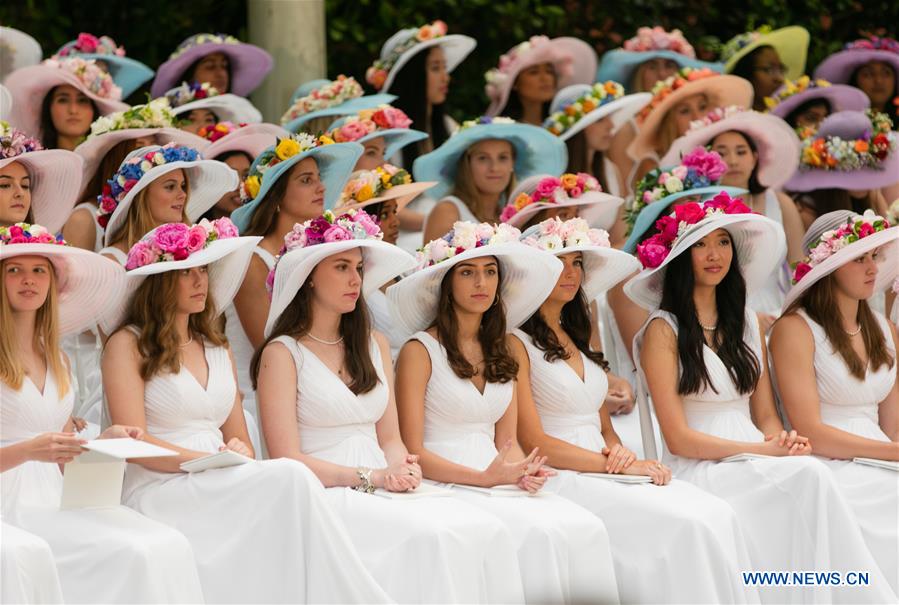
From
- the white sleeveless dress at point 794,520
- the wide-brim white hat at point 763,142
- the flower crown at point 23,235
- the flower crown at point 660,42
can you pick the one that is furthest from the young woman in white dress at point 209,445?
the flower crown at point 660,42

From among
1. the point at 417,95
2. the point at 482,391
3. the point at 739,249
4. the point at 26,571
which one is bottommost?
the point at 26,571

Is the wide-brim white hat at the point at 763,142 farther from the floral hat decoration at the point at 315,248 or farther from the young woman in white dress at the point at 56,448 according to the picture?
the young woman in white dress at the point at 56,448

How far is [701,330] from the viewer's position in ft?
21.8

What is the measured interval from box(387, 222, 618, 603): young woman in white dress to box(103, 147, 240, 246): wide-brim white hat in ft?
4.07

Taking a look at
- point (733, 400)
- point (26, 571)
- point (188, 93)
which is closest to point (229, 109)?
point (188, 93)

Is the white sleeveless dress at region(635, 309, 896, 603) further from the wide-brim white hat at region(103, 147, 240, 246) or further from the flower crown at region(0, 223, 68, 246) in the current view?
the flower crown at region(0, 223, 68, 246)

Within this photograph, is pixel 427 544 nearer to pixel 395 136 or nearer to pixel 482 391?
pixel 482 391

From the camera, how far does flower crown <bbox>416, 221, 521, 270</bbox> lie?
6.34 m

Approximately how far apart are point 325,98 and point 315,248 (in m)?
3.30

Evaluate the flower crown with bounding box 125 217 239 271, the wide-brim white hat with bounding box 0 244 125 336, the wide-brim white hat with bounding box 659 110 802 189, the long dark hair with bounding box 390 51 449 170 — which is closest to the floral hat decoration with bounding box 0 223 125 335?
the wide-brim white hat with bounding box 0 244 125 336

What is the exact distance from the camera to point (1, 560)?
4.76 metres

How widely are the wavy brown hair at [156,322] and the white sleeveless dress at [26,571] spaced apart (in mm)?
1018

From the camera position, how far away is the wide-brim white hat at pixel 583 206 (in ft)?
25.1

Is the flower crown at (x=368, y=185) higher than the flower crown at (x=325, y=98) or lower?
lower
